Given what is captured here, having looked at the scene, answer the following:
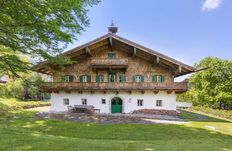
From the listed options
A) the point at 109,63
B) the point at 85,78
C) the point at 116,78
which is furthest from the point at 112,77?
the point at 85,78

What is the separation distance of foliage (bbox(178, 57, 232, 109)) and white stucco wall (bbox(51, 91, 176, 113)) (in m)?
18.4

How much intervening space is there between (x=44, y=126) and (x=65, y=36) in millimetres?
6594

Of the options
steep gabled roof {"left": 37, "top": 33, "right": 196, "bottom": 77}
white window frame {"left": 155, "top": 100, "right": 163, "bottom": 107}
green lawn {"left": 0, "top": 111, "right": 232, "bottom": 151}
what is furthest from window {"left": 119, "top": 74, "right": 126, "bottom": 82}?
green lawn {"left": 0, "top": 111, "right": 232, "bottom": 151}

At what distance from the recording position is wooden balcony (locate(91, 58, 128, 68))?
20.7 metres

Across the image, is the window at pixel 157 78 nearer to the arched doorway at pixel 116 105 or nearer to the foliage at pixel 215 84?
the arched doorway at pixel 116 105

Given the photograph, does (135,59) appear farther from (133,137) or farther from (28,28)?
(28,28)

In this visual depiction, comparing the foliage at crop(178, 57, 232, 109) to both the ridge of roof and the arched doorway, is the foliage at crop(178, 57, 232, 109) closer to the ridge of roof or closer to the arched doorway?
the ridge of roof

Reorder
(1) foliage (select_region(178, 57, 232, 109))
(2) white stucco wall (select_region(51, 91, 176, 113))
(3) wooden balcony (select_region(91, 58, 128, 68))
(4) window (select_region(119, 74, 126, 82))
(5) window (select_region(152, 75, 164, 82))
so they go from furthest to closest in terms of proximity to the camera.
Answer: (1) foliage (select_region(178, 57, 232, 109))
(4) window (select_region(119, 74, 126, 82))
(5) window (select_region(152, 75, 164, 82))
(2) white stucco wall (select_region(51, 91, 176, 113))
(3) wooden balcony (select_region(91, 58, 128, 68))

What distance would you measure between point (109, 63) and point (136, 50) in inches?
140

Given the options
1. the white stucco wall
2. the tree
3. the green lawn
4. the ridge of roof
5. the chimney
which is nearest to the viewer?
the green lawn

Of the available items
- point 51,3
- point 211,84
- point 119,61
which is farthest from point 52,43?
point 211,84

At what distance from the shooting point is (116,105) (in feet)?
A: 70.5

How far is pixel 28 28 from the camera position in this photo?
8.22 meters

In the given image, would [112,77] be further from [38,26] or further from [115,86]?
[38,26]
